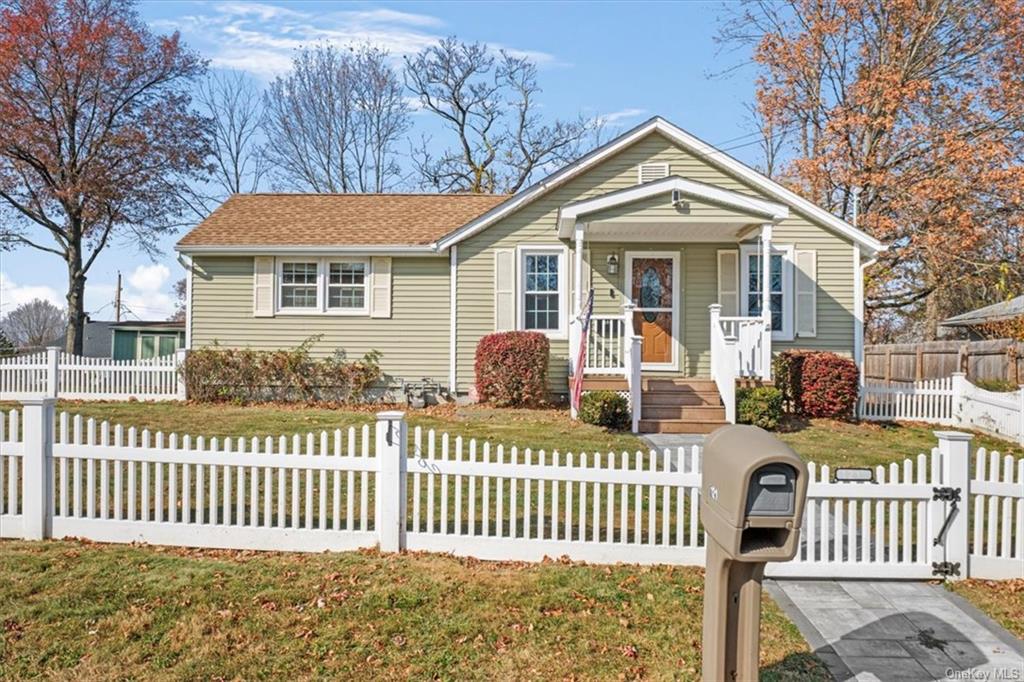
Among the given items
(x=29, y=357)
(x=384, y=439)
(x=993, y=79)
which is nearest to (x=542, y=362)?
(x=384, y=439)

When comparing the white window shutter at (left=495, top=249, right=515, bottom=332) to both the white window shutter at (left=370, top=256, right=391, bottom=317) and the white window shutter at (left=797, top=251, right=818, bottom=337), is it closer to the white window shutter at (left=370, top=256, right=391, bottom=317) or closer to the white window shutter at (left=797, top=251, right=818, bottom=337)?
the white window shutter at (left=370, top=256, right=391, bottom=317)

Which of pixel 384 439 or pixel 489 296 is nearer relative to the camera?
pixel 384 439

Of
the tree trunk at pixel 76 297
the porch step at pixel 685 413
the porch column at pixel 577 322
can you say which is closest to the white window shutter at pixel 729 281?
the porch column at pixel 577 322

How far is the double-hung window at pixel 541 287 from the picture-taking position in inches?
543

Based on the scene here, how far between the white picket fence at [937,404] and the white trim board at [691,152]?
2.75m

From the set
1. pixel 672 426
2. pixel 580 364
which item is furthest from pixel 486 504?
pixel 580 364

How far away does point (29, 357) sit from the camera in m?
14.1

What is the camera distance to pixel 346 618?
399 centimetres

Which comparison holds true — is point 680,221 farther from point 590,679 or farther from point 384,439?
point 590,679

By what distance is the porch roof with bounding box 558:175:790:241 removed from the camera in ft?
38.6

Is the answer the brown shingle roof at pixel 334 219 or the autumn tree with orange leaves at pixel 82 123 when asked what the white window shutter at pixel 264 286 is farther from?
the autumn tree with orange leaves at pixel 82 123

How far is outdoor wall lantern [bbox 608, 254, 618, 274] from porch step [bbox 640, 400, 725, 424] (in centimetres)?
349

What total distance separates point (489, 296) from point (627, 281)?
2721 millimetres

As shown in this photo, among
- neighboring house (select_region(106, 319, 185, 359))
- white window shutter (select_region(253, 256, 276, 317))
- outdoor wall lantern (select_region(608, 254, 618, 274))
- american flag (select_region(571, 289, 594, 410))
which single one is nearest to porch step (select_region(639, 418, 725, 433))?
american flag (select_region(571, 289, 594, 410))
